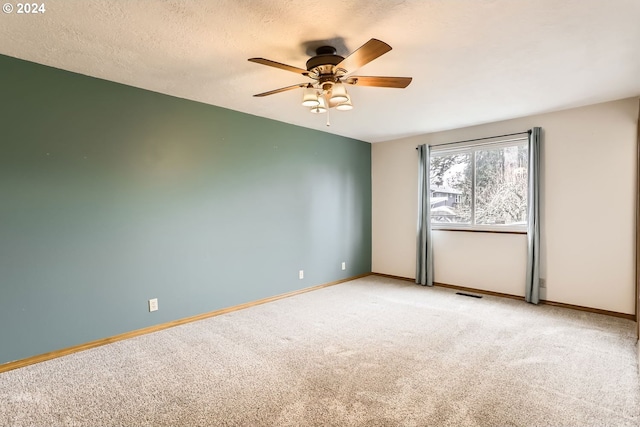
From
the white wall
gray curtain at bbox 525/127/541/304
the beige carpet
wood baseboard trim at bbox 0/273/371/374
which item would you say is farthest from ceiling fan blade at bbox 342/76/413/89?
wood baseboard trim at bbox 0/273/371/374

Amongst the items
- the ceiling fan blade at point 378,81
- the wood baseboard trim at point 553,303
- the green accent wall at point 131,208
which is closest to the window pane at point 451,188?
the wood baseboard trim at point 553,303

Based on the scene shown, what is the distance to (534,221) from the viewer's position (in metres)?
4.11

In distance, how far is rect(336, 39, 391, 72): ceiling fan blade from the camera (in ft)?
6.15

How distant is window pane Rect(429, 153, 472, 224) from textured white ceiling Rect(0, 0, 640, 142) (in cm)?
152

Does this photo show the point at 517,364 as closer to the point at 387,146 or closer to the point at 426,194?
the point at 426,194

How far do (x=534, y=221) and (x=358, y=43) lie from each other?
3252 mm

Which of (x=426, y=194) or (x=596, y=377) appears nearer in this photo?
(x=596, y=377)

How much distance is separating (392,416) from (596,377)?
5.25ft

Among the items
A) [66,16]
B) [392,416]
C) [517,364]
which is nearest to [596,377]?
[517,364]

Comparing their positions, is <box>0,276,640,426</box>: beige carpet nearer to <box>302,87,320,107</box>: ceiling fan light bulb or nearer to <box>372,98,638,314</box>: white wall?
<box>372,98,638,314</box>: white wall

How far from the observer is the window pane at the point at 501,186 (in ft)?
14.4

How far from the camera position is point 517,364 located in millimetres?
2547

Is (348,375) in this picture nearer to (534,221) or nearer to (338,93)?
(338,93)

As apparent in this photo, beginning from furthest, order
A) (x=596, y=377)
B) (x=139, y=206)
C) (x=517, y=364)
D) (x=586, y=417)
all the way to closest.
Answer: (x=139, y=206) → (x=517, y=364) → (x=596, y=377) → (x=586, y=417)
